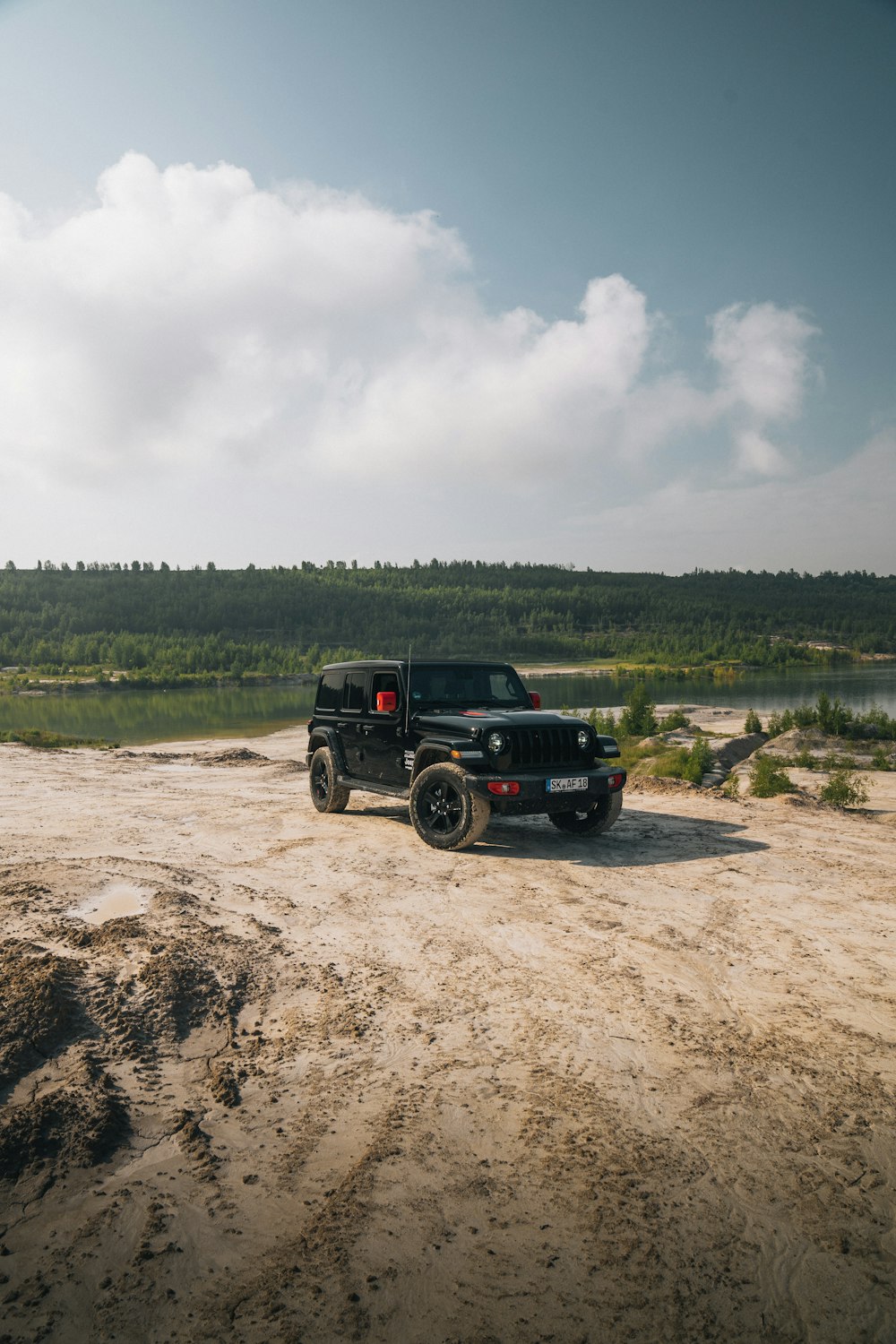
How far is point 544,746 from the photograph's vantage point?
30.2ft

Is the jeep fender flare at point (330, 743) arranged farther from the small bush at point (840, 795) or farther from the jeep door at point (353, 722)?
the small bush at point (840, 795)

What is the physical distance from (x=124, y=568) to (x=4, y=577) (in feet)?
97.1

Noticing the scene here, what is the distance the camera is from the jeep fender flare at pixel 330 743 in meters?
11.5

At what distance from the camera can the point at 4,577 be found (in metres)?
166

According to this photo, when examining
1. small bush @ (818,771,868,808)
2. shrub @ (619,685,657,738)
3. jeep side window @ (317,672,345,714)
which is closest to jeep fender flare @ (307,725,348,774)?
jeep side window @ (317,672,345,714)

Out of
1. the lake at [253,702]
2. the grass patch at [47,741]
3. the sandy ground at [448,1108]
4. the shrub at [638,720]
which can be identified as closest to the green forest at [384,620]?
the lake at [253,702]

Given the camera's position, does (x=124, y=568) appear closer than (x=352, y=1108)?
No

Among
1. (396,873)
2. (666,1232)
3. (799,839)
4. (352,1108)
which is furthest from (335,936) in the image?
(799,839)

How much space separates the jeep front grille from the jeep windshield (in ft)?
4.73

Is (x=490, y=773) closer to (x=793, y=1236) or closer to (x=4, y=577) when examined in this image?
(x=793, y=1236)

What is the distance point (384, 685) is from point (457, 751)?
80.5 inches

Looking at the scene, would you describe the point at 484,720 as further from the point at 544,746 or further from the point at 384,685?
the point at 384,685

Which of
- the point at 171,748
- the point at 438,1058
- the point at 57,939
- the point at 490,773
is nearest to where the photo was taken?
the point at 438,1058

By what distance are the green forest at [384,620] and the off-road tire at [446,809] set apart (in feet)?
272
